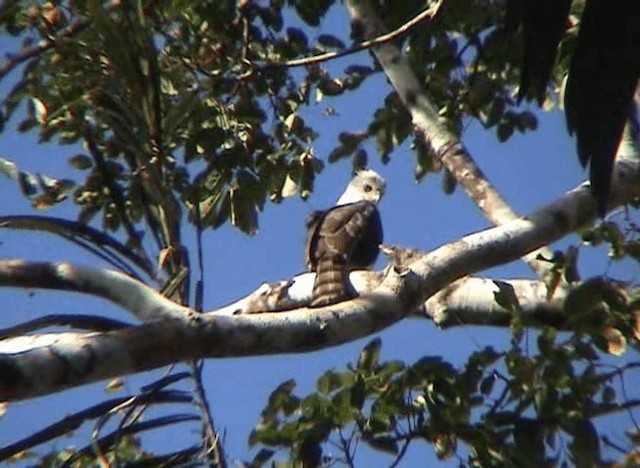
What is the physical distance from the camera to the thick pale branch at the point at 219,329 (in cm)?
308

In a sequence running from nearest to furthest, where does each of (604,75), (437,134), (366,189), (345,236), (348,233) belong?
(604,75) → (437,134) → (345,236) → (348,233) → (366,189)

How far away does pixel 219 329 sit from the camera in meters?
3.34

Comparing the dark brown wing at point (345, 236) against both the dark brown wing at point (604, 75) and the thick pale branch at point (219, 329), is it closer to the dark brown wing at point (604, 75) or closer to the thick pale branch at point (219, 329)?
the thick pale branch at point (219, 329)

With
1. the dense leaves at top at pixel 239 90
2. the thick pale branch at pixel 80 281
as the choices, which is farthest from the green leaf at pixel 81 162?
the thick pale branch at pixel 80 281

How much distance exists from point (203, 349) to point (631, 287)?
1600mm

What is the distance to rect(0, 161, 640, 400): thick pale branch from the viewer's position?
10.1 feet

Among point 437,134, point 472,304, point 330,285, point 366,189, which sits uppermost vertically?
point 366,189

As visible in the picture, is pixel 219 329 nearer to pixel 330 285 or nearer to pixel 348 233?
pixel 330 285

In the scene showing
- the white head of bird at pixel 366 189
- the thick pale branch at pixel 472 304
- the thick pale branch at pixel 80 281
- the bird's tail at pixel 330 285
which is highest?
the white head of bird at pixel 366 189

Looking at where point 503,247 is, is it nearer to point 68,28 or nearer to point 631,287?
point 631,287

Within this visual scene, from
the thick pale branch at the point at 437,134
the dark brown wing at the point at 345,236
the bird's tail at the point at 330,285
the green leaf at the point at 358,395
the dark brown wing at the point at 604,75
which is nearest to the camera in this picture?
the dark brown wing at the point at 604,75

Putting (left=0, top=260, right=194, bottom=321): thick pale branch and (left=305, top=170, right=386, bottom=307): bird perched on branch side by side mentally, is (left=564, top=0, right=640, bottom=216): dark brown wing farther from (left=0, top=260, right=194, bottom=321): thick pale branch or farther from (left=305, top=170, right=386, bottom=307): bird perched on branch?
(left=305, top=170, right=386, bottom=307): bird perched on branch

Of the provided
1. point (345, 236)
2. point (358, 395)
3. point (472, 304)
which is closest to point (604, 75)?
point (358, 395)

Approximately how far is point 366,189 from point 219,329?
5.69 m
